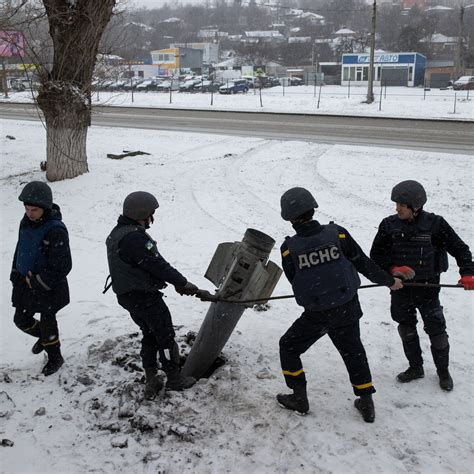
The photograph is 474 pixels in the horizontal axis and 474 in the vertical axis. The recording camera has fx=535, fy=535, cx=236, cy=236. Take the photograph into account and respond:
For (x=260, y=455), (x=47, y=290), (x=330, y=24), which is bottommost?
(x=260, y=455)

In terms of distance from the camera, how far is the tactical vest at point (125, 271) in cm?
366

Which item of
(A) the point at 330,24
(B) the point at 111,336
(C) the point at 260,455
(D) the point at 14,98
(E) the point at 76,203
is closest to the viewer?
(C) the point at 260,455

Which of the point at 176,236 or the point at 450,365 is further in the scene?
the point at 176,236

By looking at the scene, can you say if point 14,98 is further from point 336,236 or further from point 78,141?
point 336,236

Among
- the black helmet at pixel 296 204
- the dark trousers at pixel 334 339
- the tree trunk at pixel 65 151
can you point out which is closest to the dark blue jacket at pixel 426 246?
the dark trousers at pixel 334 339

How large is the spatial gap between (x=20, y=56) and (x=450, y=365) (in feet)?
31.7

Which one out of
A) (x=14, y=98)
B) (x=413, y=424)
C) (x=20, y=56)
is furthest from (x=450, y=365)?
(x=14, y=98)

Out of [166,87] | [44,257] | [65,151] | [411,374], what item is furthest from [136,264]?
[166,87]

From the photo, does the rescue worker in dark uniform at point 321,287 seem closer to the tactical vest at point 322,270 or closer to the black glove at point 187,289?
the tactical vest at point 322,270

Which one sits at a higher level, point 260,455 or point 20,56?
point 20,56

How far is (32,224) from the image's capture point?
4.09 metres

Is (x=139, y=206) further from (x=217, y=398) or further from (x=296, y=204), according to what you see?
(x=217, y=398)

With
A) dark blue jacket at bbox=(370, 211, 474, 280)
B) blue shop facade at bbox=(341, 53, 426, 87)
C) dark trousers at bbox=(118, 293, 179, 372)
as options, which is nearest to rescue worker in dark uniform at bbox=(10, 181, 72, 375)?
dark trousers at bbox=(118, 293, 179, 372)

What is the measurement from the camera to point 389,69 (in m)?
55.8
